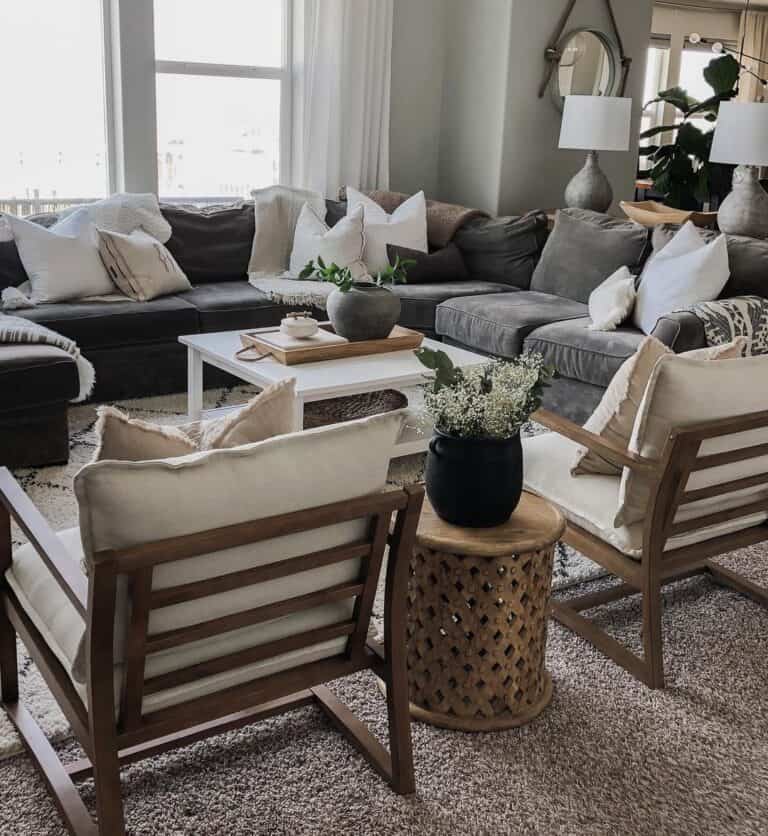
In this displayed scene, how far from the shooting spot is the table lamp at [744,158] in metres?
4.57

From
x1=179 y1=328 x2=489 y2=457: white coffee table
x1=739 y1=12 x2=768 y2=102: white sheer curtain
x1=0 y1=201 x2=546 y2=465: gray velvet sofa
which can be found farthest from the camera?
x1=739 y1=12 x2=768 y2=102: white sheer curtain

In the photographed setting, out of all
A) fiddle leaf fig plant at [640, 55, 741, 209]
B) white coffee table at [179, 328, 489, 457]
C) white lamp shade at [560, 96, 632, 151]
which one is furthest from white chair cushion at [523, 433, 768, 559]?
fiddle leaf fig plant at [640, 55, 741, 209]

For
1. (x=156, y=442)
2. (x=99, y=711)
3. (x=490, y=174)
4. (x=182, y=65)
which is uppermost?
(x=182, y=65)

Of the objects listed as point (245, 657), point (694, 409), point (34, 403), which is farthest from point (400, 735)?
point (34, 403)

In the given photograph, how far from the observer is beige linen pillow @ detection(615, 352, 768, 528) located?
2.12 meters

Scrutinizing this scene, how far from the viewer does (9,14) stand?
195 inches

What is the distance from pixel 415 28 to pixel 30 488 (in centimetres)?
414

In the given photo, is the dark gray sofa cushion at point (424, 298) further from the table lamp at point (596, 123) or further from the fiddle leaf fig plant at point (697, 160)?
the fiddle leaf fig plant at point (697, 160)

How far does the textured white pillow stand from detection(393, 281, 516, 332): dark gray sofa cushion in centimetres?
71

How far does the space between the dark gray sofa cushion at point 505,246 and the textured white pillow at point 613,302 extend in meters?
0.99

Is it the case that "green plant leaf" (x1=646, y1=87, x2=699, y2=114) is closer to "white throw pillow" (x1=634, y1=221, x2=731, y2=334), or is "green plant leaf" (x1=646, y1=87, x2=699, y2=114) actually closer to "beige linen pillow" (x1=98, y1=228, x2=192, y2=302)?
"white throw pillow" (x1=634, y1=221, x2=731, y2=334)

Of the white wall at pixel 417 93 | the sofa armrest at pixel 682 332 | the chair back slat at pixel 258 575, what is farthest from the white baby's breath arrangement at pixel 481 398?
the white wall at pixel 417 93

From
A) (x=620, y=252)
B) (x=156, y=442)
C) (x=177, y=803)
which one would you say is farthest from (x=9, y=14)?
(x=177, y=803)

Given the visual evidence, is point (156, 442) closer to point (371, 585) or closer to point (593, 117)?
point (371, 585)
